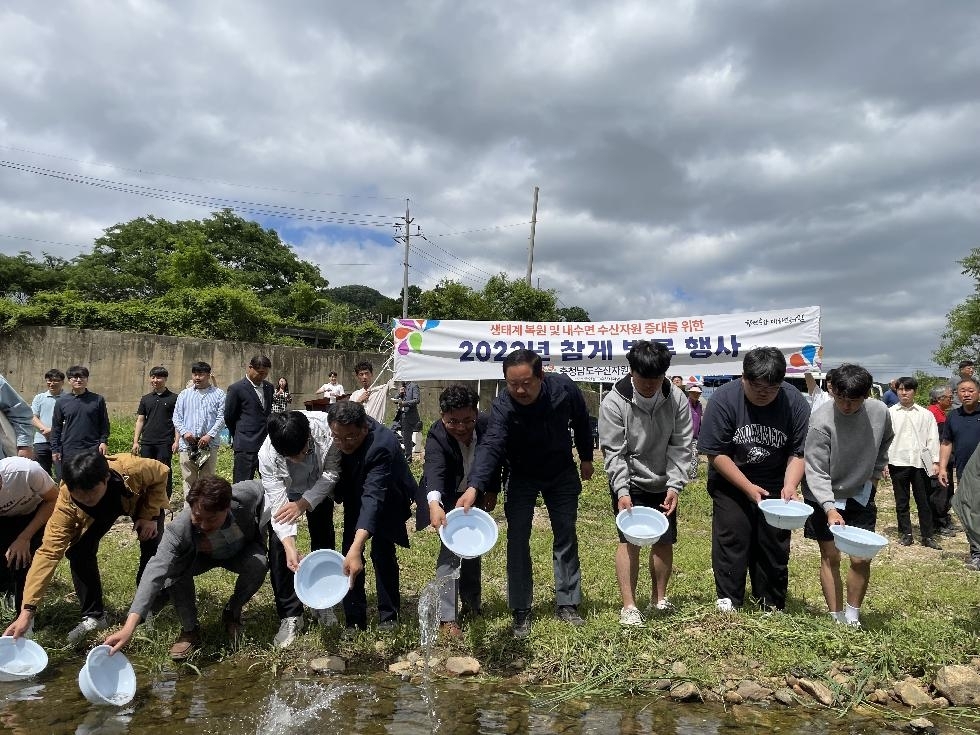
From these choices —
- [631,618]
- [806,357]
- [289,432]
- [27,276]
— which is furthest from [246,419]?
[27,276]

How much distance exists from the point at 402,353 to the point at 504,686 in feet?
23.7

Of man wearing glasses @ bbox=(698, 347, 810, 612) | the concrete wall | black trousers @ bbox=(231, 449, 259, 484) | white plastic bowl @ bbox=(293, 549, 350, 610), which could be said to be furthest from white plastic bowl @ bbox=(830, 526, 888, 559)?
the concrete wall

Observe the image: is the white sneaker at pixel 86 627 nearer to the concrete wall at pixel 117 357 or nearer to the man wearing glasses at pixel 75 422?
the man wearing glasses at pixel 75 422

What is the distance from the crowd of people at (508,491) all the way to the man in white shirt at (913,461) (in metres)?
3.58

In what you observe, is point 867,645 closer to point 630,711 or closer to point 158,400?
point 630,711

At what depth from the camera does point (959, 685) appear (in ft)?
11.1

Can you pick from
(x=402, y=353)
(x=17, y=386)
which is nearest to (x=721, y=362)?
(x=402, y=353)

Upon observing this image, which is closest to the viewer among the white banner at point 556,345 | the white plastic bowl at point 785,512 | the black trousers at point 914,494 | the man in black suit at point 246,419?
the white plastic bowl at point 785,512

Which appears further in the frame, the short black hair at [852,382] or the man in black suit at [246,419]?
the man in black suit at [246,419]

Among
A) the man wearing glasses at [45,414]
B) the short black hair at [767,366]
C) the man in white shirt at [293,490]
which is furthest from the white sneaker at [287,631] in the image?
the man wearing glasses at [45,414]

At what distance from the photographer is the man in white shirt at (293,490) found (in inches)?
154

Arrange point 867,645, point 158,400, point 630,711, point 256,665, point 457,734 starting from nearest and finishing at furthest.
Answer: point 457,734, point 630,711, point 867,645, point 256,665, point 158,400

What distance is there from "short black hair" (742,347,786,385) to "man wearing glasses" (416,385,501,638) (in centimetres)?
163

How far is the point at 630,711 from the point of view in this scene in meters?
3.38
